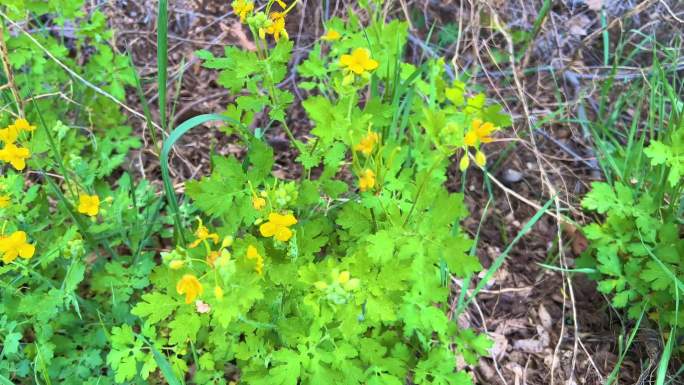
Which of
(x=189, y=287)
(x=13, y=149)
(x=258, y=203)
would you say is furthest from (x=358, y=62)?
(x=13, y=149)

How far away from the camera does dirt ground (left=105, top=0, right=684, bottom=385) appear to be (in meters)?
2.40

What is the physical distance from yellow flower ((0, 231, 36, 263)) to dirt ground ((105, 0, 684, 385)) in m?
1.01

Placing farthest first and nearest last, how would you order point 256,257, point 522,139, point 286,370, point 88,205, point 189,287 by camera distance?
point 522,139 < point 88,205 < point 286,370 < point 256,257 < point 189,287

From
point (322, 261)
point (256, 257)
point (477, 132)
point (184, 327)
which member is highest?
point (477, 132)

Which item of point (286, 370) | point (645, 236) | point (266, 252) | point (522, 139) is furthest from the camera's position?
point (522, 139)

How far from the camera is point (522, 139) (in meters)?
2.79

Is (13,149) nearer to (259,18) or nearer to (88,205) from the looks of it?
(88,205)

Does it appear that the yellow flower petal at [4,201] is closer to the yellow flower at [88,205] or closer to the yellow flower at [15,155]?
the yellow flower at [15,155]

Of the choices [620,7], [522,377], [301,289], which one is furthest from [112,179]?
[620,7]

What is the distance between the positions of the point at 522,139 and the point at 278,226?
5.49 ft

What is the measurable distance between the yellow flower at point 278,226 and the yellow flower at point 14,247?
0.86 metres

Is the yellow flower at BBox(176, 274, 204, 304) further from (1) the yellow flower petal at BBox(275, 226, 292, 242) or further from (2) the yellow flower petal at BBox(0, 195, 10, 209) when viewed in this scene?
(2) the yellow flower petal at BBox(0, 195, 10, 209)

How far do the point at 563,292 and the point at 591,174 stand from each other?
2.58 feet

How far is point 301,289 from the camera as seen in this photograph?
1830 mm
